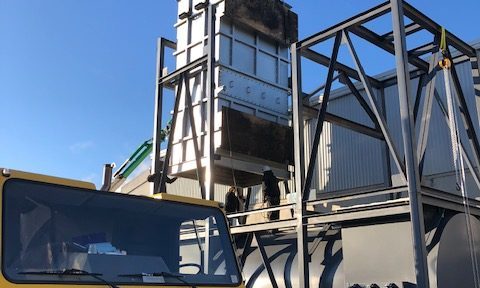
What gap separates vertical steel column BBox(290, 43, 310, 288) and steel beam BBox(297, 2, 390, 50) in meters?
0.27

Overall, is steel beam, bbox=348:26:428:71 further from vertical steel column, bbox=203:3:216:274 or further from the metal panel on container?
the metal panel on container

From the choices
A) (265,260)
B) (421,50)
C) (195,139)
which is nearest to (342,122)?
(421,50)

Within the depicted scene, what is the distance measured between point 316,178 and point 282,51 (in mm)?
6432

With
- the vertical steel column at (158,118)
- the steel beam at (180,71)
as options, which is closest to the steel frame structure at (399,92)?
the steel beam at (180,71)

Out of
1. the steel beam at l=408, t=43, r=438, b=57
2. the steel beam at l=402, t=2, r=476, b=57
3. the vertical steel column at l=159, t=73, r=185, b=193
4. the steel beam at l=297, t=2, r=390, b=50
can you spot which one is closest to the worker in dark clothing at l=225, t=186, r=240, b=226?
the vertical steel column at l=159, t=73, r=185, b=193

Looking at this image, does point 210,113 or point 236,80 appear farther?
point 236,80

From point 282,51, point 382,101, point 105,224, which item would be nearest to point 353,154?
point 382,101

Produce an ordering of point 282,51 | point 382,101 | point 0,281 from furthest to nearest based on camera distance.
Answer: point 382,101 < point 282,51 < point 0,281

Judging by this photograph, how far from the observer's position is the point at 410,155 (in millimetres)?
6750

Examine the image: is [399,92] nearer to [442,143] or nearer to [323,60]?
[323,60]

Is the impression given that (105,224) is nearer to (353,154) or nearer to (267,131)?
(267,131)

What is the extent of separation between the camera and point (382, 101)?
43.6 ft

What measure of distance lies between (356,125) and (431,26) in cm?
281

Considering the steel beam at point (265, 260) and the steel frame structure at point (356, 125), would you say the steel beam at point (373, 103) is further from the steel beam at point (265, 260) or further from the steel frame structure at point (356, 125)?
the steel beam at point (265, 260)
